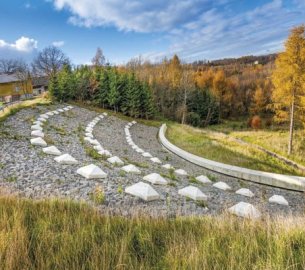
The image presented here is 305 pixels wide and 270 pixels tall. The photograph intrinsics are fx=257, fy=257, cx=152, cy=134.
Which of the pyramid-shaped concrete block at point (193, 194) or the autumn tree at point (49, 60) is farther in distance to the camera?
the autumn tree at point (49, 60)

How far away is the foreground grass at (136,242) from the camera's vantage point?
2.44m

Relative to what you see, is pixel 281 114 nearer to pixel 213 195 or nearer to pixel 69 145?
pixel 213 195

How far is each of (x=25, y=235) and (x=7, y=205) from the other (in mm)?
1106

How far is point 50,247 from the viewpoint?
8.72ft

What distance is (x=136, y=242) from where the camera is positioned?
3002 mm

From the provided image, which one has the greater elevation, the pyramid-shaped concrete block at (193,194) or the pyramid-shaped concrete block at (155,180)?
the pyramid-shaped concrete block at (155,180)

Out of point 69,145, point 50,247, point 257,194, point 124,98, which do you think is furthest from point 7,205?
point 124,98

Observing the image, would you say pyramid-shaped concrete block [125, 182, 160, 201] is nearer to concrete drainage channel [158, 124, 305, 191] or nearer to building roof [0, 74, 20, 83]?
concrete drainage channel [158, 124, 305, 191]

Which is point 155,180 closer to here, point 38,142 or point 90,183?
point 90,183

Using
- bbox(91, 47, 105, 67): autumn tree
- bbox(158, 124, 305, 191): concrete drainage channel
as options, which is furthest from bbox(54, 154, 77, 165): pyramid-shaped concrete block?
bbox(91, 47, 105, 67): autumn tree

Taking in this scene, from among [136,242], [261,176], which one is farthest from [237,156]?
[136,242]

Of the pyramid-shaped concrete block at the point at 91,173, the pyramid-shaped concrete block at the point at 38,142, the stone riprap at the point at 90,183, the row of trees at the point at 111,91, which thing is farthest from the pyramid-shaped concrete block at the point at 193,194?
the row of trees at the point at 111,91

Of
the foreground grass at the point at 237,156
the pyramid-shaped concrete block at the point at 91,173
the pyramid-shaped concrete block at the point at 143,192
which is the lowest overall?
the foreground grass at the point at 237,156

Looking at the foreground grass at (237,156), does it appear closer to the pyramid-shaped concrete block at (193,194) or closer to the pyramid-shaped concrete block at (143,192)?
the pyramid-shaped concrete block at (193,194)
